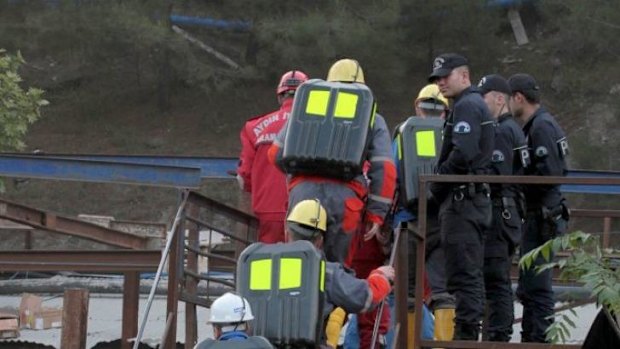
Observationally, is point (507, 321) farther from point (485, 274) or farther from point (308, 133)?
point (308, 133)

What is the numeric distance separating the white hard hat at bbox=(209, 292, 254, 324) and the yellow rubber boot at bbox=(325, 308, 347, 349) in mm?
1015

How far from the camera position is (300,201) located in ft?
26.7

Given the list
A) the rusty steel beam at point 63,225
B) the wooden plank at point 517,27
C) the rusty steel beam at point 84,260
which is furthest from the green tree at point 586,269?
the wooden plank at point 517,27

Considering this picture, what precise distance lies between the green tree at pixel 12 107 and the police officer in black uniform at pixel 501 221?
35.3 ft

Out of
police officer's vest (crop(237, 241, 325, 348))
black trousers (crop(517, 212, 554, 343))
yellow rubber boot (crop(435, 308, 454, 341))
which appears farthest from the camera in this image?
black trousers (crop(517, 212, 554, 343))

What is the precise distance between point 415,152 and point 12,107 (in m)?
10.9

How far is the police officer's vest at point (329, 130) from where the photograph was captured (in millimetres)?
8234

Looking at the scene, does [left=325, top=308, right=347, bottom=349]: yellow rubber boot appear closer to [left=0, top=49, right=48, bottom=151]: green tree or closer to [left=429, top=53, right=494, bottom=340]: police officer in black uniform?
[left=429, top=53, right=494, bottom=340]: police officer in black uniform

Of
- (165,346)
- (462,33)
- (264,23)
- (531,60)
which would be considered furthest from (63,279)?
(531,60)

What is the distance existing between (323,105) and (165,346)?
6.12 ft

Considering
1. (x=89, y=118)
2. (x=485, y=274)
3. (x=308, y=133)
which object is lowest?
(x=485, y=274)

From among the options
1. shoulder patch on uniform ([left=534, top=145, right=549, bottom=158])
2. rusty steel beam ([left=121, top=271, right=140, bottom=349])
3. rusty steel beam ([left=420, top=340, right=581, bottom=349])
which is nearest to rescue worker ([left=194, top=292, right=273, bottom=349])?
rusty steel beam ([left=420, top=340, right=581, bottom=349])

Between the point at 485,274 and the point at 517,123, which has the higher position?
the point at 517,123

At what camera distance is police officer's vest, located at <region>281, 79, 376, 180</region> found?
8.23 m
